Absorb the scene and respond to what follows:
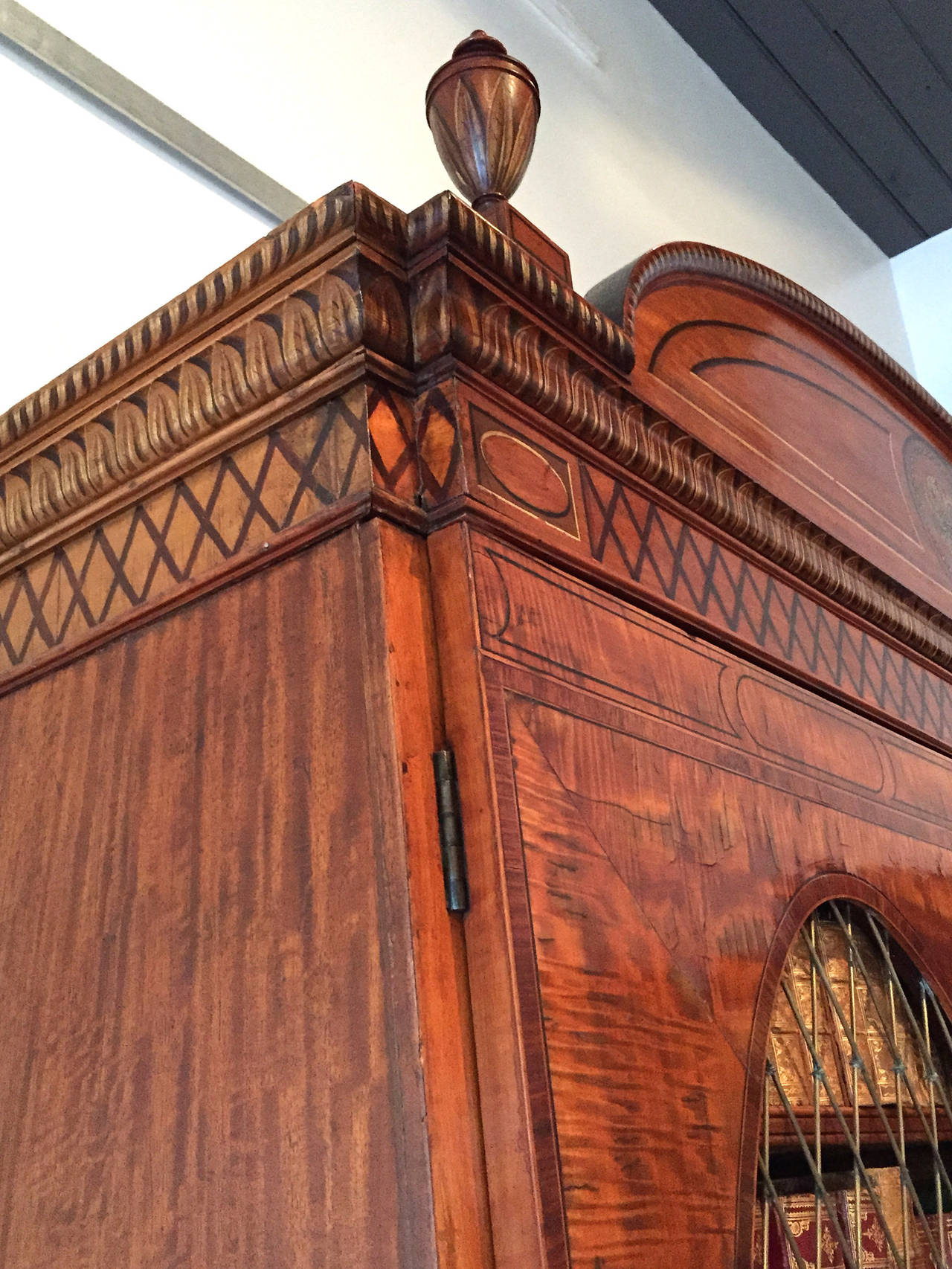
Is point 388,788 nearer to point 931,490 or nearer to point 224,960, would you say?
point 224,960

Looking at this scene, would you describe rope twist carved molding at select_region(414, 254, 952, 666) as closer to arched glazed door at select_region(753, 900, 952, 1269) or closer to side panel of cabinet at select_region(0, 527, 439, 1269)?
side panel of cabinet at select_region(0, 527, 439, 1269)

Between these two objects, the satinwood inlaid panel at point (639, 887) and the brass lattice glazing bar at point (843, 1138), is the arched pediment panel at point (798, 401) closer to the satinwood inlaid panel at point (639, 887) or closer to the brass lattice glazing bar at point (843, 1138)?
the satinwood inlaid panel at point (639, 887)

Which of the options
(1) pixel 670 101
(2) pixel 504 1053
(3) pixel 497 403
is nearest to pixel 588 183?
(1) pixel 670 101

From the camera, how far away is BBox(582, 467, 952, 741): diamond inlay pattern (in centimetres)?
75

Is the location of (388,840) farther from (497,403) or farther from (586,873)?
(497,403)

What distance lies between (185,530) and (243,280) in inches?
6.1

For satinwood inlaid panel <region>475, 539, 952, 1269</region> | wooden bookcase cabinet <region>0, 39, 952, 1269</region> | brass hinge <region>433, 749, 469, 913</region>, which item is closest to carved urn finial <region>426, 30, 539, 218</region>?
wooden bookcase cabinet <region>0, 39, 952, 1269</region>

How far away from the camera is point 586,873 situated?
582mm

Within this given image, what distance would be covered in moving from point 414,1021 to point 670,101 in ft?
8.31

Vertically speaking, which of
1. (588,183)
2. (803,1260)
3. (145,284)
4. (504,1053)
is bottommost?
(803,1260)

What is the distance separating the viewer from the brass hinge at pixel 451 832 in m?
0.53

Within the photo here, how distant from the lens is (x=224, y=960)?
580 mm

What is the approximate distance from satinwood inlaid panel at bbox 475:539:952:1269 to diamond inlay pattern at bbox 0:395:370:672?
100 millimetres

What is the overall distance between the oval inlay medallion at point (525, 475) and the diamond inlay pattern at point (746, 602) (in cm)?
3
